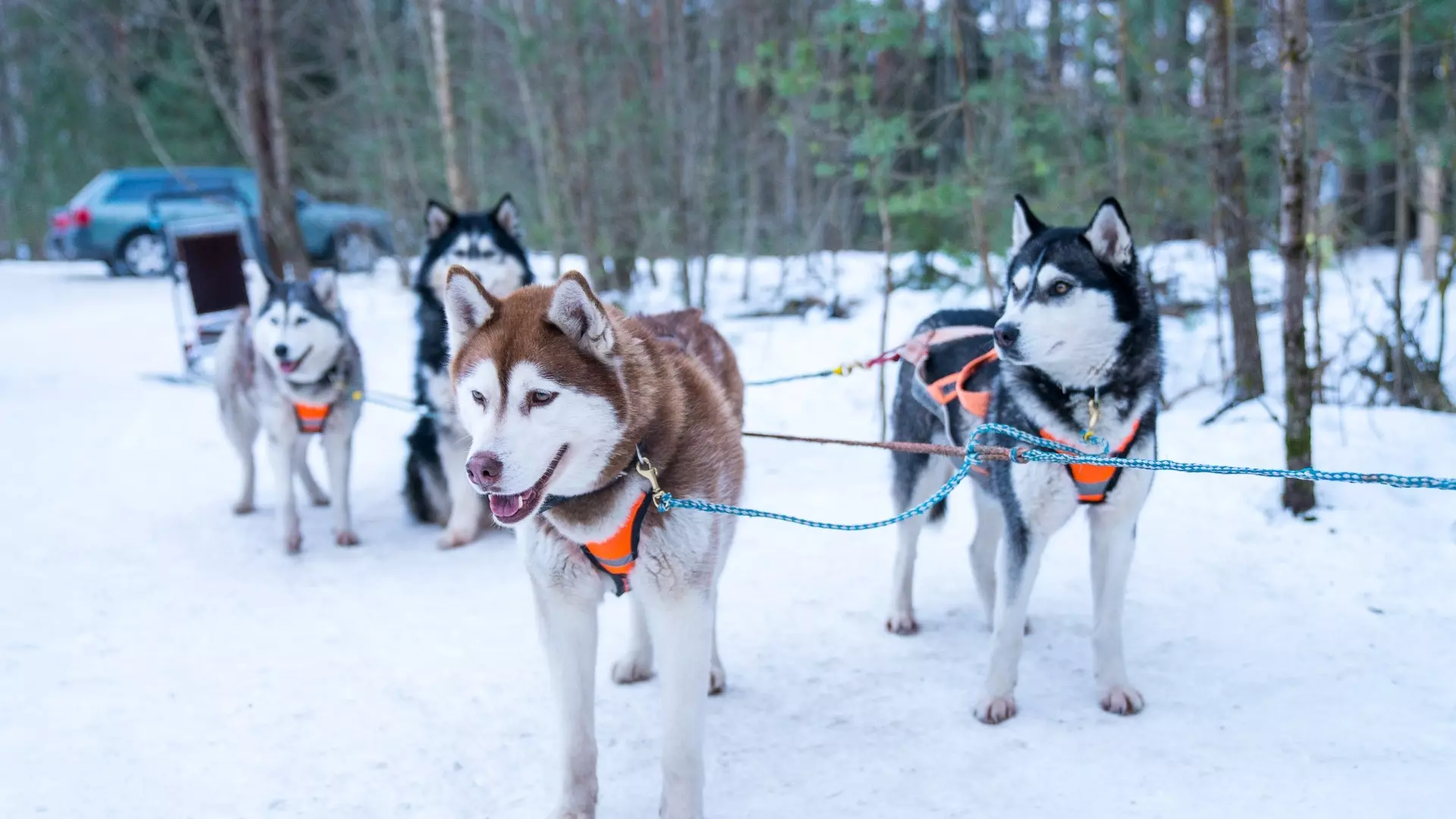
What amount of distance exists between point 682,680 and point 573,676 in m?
0.30

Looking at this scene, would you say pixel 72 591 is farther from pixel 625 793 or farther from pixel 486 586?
pixel 625 793

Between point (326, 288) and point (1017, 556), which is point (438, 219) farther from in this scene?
point (1017, 556)

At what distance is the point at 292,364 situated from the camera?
Result: 4852 mm

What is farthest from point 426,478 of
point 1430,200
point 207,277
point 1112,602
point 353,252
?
point 353,252

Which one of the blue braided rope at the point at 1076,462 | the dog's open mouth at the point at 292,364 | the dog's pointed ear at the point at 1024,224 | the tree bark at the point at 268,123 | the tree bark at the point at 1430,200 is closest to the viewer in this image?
the blue braided rope at the point at 1076,462

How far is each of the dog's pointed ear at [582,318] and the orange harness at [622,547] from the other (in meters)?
0.39

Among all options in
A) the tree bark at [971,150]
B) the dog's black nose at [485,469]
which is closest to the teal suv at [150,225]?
the tree bark at [971,150]

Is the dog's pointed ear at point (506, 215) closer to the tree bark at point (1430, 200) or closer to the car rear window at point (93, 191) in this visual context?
the tree bark at point (1430, 200)

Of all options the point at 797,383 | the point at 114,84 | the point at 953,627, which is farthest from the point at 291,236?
the point at 114,84

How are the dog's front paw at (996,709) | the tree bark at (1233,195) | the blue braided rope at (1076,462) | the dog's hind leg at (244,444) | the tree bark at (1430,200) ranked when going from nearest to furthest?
the blue braided rope at (1076,462), the dog's front paw at (996,709), the tree bark at (1233,195), the dog's hind leg at (244,444), the tree bark at (1430,200)

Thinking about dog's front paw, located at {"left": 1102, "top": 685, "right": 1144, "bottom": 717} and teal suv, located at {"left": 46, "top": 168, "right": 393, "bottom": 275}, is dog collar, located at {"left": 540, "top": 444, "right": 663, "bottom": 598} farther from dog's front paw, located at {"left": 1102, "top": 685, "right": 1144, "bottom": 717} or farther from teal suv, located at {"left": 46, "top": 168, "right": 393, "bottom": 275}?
teal suv, located at {"left": 46, "top": 168, "right": 393, "bottom": 275}

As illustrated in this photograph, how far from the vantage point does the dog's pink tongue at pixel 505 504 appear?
6.82 feet

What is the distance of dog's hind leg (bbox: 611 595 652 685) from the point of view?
338 centimetres

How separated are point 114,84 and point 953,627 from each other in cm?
1985
